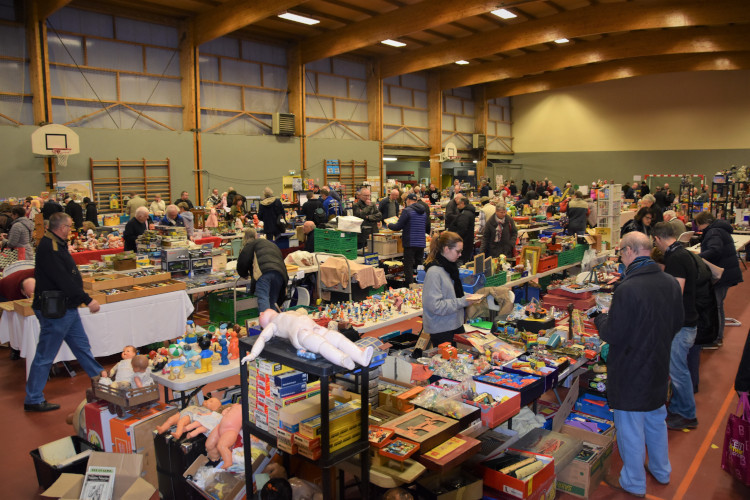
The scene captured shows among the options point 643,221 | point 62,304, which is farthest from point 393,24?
point 62,304

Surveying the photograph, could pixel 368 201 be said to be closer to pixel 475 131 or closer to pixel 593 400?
pixel 593 400

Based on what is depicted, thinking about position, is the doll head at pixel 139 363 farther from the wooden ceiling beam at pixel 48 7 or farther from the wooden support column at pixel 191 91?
the wooden support column at pixel 191 91

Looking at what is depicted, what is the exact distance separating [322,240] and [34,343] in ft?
13.3

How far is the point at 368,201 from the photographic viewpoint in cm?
880

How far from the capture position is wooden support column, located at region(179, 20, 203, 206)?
43.9ft

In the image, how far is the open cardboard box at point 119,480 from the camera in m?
2.98

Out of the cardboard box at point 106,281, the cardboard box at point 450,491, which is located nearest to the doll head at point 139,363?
the cardboard box at point 450,491

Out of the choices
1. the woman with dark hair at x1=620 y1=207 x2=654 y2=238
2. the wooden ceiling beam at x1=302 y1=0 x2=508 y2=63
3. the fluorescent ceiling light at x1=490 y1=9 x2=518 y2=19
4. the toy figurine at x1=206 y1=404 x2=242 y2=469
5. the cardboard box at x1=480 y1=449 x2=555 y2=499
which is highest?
the fluorescent ceiling light at x1=490 y1=9 x2=518 y2=19

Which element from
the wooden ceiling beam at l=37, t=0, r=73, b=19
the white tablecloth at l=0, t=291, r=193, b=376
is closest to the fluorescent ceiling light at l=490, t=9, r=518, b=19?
the wooden ceiling beam at l=37, t=0, r=73, b=19

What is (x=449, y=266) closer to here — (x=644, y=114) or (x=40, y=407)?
(x=40, y=407)

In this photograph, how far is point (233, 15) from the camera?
12180 mm

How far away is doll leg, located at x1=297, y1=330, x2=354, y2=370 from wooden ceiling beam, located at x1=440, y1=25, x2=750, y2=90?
55.3 feet

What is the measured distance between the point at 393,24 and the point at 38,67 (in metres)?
7.73

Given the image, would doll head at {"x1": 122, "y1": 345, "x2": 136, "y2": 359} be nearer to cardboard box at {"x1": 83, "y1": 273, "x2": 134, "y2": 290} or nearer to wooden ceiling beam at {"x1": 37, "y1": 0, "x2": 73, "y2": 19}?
cardboard box at {"x1": 83, "y1": 273, "x2": 134, "y2": 290}
